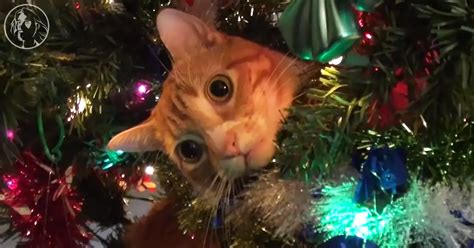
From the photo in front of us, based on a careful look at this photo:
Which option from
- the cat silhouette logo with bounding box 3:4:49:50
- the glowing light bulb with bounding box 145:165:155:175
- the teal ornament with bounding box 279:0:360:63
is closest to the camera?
the teal ornament with bounding box 279:0:360:63

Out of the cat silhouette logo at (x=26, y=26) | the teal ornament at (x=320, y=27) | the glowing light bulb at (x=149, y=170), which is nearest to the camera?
the teal ornament at (x=320, y=27)

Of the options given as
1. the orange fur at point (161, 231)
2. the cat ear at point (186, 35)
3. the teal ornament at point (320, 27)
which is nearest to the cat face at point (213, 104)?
the cat ear at point (186, 35)

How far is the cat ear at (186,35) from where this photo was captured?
69 centimetres

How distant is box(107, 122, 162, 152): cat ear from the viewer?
0.73 m

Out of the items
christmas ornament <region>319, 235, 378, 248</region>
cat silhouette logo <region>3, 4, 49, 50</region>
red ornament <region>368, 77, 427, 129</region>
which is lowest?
christmas ornament <region>319, 235, 378, 248</region>

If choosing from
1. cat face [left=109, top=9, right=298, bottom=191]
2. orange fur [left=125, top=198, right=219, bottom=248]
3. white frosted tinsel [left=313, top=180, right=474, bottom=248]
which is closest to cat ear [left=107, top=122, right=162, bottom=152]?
cat face [left=109, top=9, right=298, bottom=191]

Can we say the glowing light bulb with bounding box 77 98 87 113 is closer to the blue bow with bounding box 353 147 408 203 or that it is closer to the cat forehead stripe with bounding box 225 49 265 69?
the cat forehead stripe with bounding box 225 49 265 69

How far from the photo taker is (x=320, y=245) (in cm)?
61

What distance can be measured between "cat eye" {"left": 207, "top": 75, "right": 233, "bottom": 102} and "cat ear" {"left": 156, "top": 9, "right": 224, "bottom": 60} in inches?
1.9

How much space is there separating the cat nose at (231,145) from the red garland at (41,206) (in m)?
0.25

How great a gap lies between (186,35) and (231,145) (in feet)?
0.46

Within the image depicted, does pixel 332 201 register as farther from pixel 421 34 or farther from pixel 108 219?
pixel 108 219

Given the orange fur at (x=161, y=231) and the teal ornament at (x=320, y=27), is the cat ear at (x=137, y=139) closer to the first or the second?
the orange fur at (x=161, y=231)

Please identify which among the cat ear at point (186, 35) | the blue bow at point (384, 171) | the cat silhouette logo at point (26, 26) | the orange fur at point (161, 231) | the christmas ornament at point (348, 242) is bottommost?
the christmas ornament at point (348, 242)
